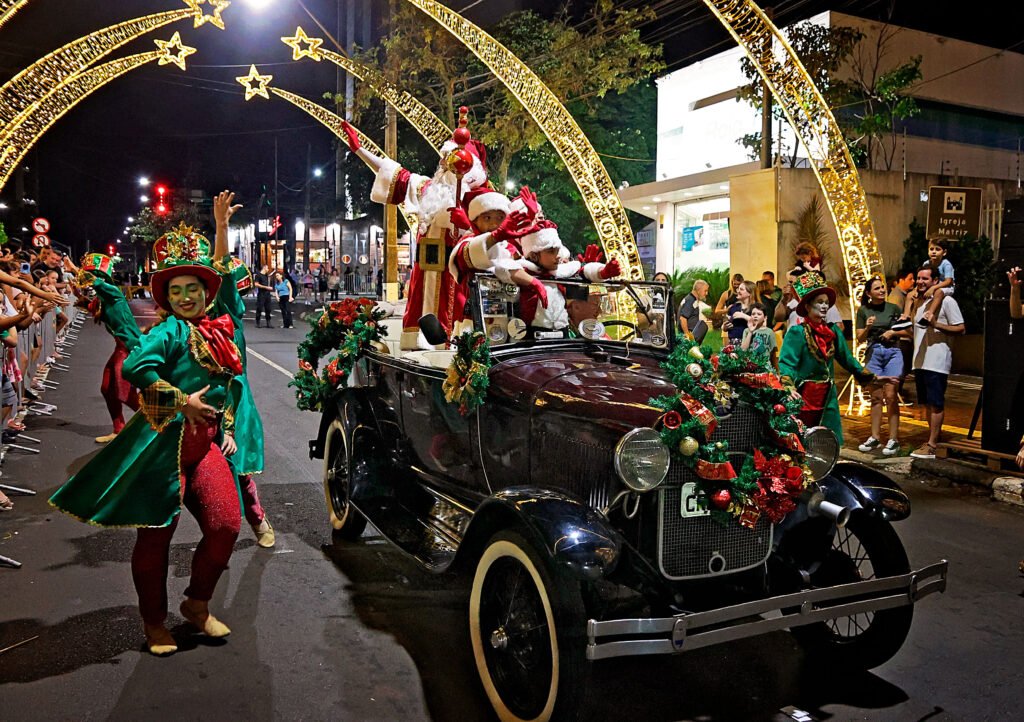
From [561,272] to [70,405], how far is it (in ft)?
28.2

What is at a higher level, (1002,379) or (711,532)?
(1002,379)

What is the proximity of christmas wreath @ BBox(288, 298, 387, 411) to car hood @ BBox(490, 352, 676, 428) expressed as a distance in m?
2.00

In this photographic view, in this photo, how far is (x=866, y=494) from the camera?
155 inches

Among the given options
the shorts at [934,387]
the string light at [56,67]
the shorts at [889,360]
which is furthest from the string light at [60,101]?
the shorts at [934,387]

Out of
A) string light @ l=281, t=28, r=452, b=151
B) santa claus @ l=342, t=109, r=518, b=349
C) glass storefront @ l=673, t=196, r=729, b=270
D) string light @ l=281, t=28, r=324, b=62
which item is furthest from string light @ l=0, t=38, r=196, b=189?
glass storefront @ l=673, t=196, r=729, b=270

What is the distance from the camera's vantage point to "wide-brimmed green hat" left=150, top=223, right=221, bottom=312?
4070mm

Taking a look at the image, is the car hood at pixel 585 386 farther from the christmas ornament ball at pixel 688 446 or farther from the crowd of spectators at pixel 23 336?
the crowd of spectators at pixel 23 336

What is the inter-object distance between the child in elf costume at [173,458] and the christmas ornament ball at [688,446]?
216cm

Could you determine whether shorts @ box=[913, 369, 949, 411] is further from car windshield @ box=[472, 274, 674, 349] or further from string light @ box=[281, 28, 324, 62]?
string light @ box=[281, 28, 324, 62]

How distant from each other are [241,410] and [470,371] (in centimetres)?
170

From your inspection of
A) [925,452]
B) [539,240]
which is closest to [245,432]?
[539,240]

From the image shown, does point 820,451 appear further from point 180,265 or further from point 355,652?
point 180,265

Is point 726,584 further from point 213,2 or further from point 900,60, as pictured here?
point 900,60

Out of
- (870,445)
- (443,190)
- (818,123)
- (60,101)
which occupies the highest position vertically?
(60,101)
